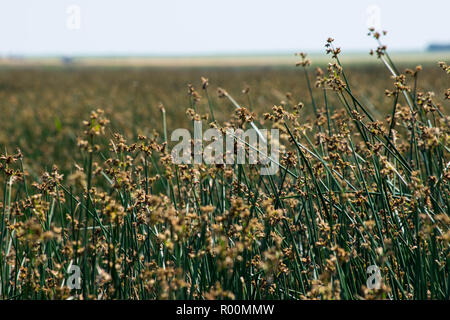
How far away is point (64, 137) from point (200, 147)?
22.6ft

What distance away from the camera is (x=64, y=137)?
27.7ft

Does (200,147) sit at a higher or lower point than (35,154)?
higher

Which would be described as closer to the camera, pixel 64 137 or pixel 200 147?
pixel 200 147
